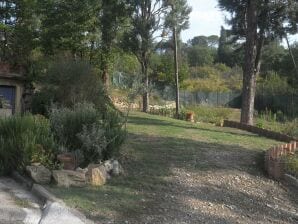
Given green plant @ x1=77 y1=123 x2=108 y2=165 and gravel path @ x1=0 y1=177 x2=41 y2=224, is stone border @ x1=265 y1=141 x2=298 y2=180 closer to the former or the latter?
green plant @ x1=77 y1=123 x2=108 y2=165

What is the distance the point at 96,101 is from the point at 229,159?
4857 mm

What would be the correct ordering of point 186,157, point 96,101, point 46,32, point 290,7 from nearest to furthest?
point 186,157 < point 96,101 < point 290,7 < point 46,32

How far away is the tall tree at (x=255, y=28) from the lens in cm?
1791

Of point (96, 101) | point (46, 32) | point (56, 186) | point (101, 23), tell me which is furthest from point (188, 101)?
point (56, 186)

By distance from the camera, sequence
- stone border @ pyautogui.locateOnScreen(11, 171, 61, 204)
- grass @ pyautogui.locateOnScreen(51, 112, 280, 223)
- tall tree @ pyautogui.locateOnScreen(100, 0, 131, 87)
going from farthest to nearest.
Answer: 1. tall tree @ pyautogui.locateOnScreen(100, 0, 131, 87)
2. stone border @ pyautogui.locateOnScreen(11, 171, 61, 204)
3. grass @ pyautogui.locateOnScreen(51, 112, 280, 223)

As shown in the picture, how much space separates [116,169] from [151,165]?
857 mm

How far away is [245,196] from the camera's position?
8141mm

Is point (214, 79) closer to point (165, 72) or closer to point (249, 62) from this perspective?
point (165, 72)

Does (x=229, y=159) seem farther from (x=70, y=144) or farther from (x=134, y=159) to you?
(x=70, y=144)

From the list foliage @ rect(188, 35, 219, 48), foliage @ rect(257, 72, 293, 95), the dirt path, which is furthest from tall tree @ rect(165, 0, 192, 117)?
foliage @ rect(188, 35, 219, 48)

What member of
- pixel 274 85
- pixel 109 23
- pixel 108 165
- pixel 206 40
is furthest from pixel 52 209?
pixel 206 40

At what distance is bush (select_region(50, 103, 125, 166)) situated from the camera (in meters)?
8.73

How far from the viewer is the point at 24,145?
328 inches

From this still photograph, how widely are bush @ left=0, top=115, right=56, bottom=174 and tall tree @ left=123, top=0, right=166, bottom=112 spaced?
15.8 metres
